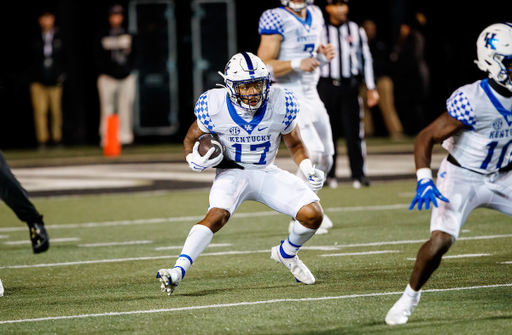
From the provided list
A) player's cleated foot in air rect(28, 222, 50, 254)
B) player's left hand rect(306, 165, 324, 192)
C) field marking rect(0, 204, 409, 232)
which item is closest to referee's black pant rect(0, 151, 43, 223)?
player's cleated foot in air rect(28, 222, 50, 254)

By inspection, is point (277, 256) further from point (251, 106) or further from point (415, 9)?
point (415, 9)

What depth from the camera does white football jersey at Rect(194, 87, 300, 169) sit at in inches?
200

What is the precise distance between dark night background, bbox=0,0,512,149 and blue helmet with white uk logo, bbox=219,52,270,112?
40.0 ft

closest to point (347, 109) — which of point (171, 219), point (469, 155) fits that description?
point (171, 219)

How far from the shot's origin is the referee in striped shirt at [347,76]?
29.7ft

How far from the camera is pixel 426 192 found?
4086 millimetres

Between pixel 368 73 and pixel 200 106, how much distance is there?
4.46 metres

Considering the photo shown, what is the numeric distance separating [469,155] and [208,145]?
4.90ft

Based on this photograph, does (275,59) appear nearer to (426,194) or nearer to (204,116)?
(204,116)

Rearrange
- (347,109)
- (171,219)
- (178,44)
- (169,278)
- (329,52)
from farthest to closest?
1. (178,44)
2. (347,109)
3. (171,219)
4. (329,52)
5. (169,278)

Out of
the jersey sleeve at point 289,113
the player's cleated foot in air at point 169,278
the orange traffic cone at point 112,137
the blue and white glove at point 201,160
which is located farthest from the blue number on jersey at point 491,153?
the orange traffic cone at point 112,137

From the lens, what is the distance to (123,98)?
15516mm

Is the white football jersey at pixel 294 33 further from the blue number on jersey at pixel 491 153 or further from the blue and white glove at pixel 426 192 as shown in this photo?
the blue and white glove at pixel 426 192

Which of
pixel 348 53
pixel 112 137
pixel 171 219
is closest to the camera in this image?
pixel 171 219
